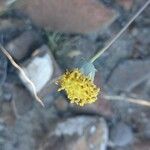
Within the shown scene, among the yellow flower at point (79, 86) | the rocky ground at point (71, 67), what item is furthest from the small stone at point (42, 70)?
the yellow flower at point (79, 86)

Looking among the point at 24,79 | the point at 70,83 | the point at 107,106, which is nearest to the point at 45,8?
the point at 24,79

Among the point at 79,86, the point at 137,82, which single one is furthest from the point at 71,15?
the point at 79,86

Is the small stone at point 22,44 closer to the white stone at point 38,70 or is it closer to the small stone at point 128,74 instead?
the white stone at point 38,70

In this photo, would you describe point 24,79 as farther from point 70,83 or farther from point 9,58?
point 70,83

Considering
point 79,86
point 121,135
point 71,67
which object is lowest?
point 121,135

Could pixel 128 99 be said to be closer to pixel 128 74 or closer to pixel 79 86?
pixel 128 74

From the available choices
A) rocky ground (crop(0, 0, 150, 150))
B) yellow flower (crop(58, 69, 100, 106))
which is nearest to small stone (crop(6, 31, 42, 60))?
rocky ground (crop(0, 0, 150, 150))
